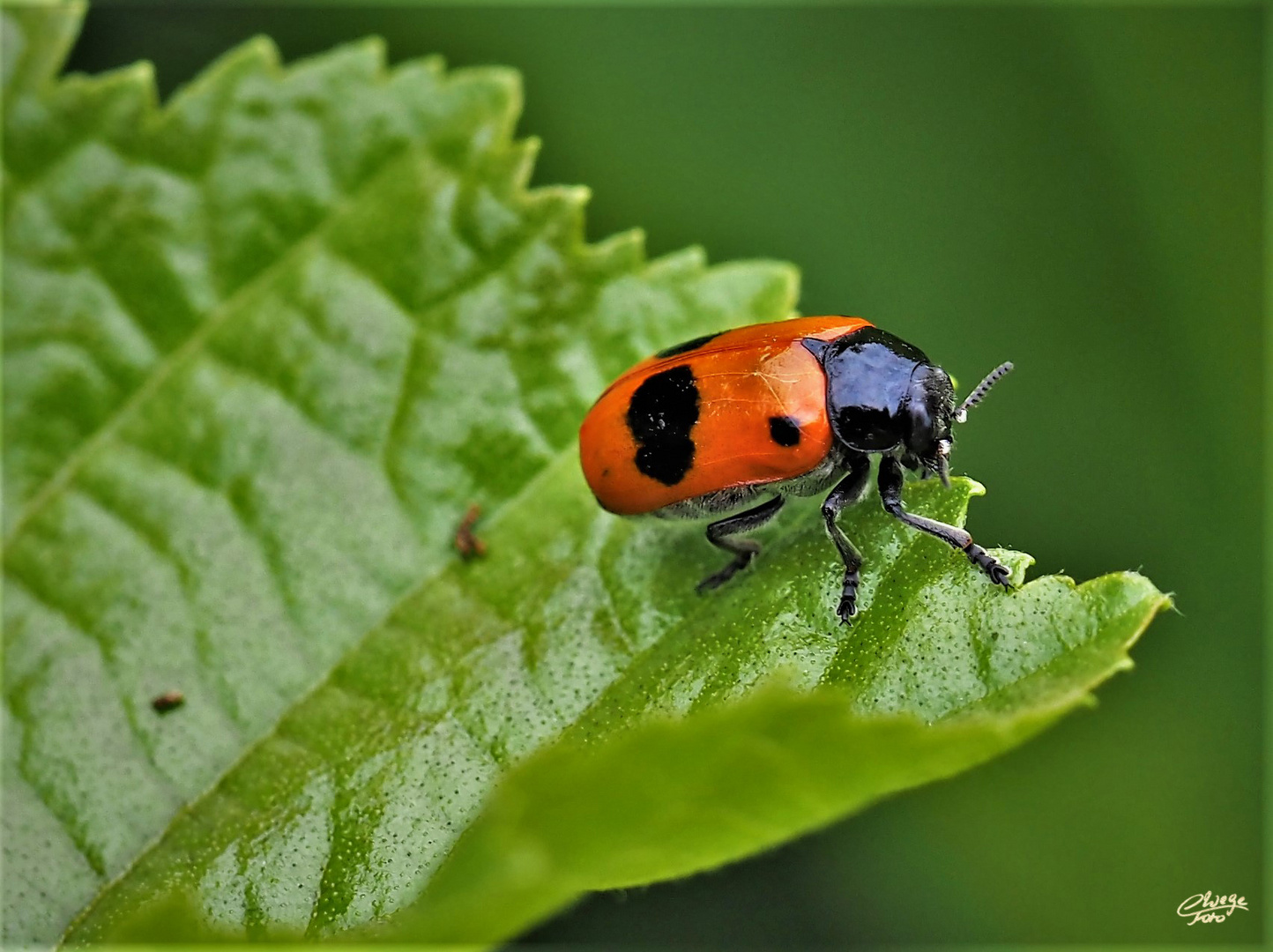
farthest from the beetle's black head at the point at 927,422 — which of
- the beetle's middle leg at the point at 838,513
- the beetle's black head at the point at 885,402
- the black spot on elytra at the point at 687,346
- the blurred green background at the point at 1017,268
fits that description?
the blurred green background at the point at 1017,268

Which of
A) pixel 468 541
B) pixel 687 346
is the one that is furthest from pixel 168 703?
pixel 687 346

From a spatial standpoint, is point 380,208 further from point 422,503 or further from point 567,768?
point 567,768

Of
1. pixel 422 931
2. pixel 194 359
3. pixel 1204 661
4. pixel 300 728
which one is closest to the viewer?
pixel 422 931

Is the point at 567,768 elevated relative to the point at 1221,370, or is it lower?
elevated

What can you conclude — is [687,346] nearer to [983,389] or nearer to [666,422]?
[666,422]

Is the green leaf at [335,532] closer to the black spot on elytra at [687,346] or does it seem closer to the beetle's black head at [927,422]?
the black spot on elytra at [687,346]

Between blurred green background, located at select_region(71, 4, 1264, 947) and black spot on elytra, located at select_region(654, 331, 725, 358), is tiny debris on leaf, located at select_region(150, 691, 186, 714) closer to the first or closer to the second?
black spot on elytra, located at select_region(654, 331, 725, 358)

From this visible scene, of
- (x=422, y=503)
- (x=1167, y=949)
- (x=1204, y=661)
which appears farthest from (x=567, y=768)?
(x=1204, y=661)
